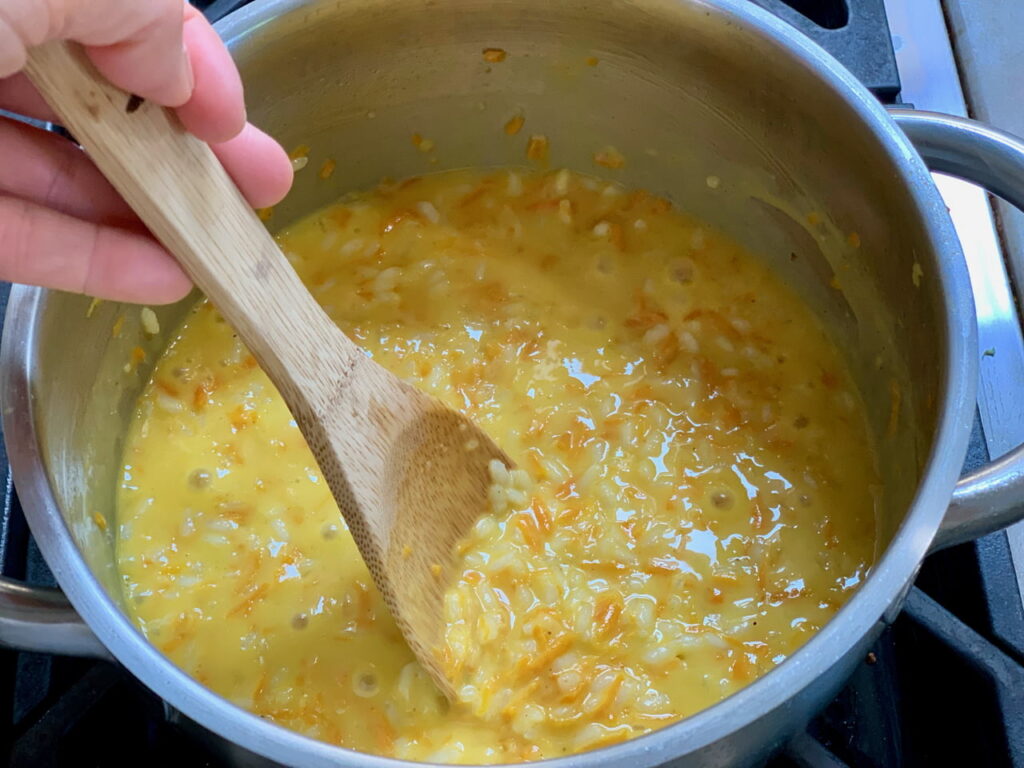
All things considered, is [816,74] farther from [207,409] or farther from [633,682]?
[207,409]

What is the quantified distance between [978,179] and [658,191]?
1.94 feet

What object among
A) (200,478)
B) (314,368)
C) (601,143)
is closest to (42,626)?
(314,368)

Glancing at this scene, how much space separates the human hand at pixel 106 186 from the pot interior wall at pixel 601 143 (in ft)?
0.52

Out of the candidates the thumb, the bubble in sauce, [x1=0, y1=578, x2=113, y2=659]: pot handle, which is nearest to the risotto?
the bubble in sauce

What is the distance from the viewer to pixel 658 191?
1.70 m

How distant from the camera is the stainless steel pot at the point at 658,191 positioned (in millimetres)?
944

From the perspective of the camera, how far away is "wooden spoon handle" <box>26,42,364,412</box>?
0.81 meters

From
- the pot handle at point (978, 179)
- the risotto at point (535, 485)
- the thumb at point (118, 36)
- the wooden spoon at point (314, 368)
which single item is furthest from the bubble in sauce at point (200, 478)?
the pot handle at point (978, 179)

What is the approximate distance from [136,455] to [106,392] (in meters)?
0.11

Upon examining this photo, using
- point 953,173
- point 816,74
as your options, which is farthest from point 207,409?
point 953,173

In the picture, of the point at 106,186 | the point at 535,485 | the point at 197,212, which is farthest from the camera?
the point at 535,485

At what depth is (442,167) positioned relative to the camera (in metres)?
1.76

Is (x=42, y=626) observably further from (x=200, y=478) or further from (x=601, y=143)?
(x=601, y=143)

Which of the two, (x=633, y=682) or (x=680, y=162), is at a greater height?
(x=680, y=162)
